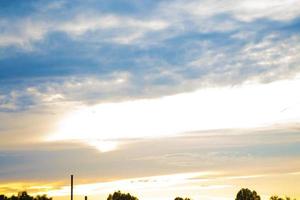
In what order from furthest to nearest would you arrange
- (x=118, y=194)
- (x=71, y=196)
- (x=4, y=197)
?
(x=118, y=194)
(x=4, y=197)
(x=71, y=196)

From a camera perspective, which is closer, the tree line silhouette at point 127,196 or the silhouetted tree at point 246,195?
the tree line silhouette at point 127,196

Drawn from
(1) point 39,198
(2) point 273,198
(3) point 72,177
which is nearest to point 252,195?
(2) point 273,198

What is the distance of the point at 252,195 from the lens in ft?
532

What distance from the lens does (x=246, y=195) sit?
528ft

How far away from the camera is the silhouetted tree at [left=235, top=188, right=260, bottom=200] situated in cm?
16025

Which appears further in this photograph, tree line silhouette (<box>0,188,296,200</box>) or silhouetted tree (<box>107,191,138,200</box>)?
silhouetted tree (<box>107,191,138,200</box>)

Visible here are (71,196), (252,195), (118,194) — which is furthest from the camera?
(118,194)

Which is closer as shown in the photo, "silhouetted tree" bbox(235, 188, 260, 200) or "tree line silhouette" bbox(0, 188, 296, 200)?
"tree line silhouette" bbox(0, 188, 296, 200)

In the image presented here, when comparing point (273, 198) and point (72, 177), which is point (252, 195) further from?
point (72, 177)

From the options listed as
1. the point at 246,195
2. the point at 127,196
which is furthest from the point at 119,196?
the point at 246,195

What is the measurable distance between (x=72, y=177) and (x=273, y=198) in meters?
93.9

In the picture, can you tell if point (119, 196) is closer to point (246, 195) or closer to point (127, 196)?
point (127, 196)

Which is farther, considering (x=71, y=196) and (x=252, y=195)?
(x=252, y=195)

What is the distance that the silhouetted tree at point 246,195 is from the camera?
16025 centimetres
